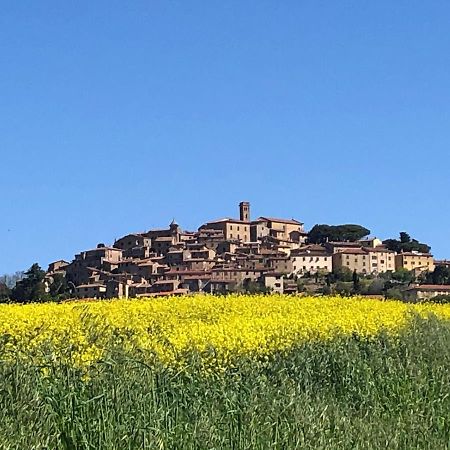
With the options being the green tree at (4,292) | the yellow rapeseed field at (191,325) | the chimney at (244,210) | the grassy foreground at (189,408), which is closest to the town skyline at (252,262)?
the chimney at (244,210)

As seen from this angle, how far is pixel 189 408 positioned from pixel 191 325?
4633 mm

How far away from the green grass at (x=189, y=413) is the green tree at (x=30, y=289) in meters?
18.0

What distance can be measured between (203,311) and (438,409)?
6.43m

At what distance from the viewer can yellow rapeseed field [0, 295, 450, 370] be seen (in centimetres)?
865

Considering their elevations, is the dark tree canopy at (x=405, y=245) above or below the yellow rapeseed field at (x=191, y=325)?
above

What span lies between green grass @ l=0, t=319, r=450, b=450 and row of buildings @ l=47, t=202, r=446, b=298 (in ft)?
129

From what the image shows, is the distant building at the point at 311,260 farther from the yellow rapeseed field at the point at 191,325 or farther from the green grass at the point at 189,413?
the green grass at the point at 189,413

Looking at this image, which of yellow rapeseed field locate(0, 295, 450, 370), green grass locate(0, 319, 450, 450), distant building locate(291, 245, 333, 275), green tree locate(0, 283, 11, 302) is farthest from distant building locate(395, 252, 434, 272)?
green grass locate(0, 319, 450, 450)

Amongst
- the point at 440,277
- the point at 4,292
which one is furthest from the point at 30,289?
the point at 440,277

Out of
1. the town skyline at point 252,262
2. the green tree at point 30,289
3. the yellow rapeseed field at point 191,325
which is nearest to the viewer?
the yellow rapeseed field at point 191,325

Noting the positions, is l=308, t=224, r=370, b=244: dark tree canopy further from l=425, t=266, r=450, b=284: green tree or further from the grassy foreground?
the grassy foreground

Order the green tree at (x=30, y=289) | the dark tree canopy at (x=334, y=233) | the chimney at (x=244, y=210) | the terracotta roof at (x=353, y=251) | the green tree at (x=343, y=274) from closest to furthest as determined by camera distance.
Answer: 1. the green tree at (x=30, y=289)
2. the green tree at (x=343, y=274)
3. the terracotta roof at (x=353, y=251)
4. the dark tree canopy at (x=334, y=233)
5. the chimney at (x=244, y=210)

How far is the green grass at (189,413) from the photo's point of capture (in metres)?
5.96

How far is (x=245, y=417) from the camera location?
6.52m
